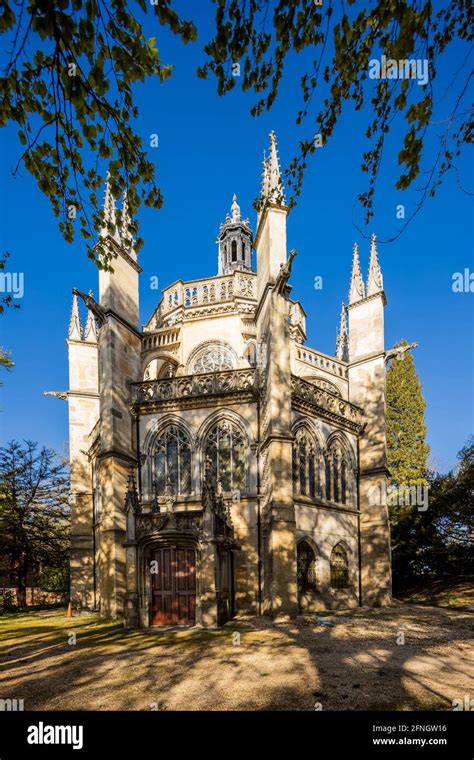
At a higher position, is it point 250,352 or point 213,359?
point 250,352

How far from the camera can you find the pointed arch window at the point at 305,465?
19.6 meters

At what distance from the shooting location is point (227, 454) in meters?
19.6

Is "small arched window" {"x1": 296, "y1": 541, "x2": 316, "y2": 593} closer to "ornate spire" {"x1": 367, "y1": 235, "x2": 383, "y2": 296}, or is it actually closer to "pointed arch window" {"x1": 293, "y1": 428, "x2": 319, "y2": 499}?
"pointed arch window" {"x1": 293, "y1": 428, "x2": 319, "y2": 499}

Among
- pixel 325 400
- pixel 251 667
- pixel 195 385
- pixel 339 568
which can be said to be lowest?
pixel 339 568

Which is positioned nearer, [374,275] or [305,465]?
[305,465]

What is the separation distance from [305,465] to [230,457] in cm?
324

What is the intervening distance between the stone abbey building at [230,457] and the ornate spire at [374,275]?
7 centimetres

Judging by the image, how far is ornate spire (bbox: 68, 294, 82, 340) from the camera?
27.3 meters

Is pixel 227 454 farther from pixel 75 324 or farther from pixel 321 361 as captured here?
pixel 75 324

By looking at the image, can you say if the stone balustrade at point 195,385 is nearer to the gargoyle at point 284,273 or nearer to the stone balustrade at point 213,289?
the gargoyle at point 284,273

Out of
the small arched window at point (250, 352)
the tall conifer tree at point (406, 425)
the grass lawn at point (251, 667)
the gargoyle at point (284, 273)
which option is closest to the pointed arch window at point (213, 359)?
the small arched window at point (250, 352)

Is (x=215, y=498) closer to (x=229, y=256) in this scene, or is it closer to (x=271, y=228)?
(x=271, y=228)

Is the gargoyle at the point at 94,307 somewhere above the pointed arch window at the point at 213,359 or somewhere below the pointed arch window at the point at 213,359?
above

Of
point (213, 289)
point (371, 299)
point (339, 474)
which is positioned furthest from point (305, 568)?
point (213, 289)
